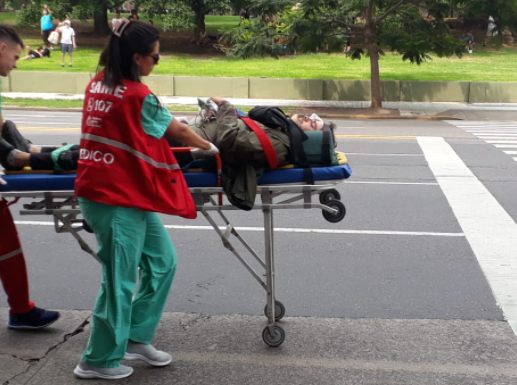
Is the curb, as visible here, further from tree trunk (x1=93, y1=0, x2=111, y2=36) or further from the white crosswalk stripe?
tree trunk (x1=93, y1=0, x2=111, y2=36)

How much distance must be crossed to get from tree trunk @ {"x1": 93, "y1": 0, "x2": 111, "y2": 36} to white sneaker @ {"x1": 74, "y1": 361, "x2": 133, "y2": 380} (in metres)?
35.7

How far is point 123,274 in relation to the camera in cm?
384

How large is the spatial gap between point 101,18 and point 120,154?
38633 millimetres

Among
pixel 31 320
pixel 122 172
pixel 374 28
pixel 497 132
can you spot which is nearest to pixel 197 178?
pixel 122 172

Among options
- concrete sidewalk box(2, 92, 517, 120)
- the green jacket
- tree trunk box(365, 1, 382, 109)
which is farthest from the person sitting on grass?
the green jacket

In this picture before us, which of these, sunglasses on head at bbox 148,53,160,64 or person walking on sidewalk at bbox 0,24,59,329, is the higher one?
sunglasses on head at bbox 148,53,160,64

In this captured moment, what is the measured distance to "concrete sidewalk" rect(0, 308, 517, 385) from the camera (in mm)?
4133

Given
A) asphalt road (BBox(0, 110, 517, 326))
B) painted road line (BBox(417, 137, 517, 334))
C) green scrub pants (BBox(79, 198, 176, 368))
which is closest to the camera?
green scrub pants (BBox(79, 198, 176, 368))

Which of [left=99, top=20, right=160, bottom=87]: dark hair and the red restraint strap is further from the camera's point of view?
the red restraint strap

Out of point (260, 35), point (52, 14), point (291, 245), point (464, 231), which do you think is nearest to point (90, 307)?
point (291, 245)

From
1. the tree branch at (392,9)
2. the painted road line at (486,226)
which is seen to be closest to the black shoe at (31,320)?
the painted road line at (486,226)

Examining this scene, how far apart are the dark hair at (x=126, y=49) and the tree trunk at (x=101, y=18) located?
117 ft

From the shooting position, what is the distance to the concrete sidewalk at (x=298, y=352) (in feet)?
13.6

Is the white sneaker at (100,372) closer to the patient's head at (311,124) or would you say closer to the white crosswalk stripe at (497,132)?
the patient's head at (311,124)
